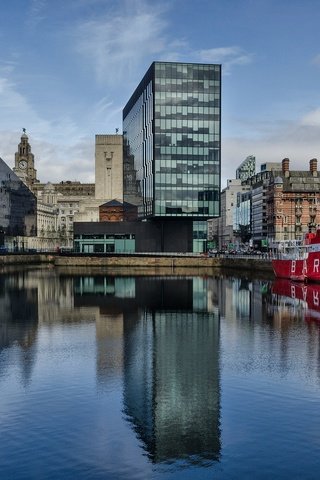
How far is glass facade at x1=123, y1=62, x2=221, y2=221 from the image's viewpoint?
14512 centimetres

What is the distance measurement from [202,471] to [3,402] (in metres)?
11.1

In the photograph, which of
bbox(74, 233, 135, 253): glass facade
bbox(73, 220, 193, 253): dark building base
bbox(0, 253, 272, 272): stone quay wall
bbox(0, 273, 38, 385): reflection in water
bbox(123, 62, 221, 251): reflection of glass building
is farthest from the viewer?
bbox(74, 233, 135, 253): glass facade

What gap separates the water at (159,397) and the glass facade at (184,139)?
92549 millimetres

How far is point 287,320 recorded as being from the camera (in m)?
54.5

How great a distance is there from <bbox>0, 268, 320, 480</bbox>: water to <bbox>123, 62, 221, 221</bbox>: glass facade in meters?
92.5

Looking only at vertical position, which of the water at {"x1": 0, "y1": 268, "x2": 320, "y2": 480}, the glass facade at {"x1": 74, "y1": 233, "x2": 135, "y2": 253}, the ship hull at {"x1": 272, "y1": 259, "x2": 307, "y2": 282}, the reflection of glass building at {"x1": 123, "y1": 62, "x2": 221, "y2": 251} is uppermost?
the reflection of glass building at {"x1": 123, "y1": 62, "x2": 221, "y2": 251}

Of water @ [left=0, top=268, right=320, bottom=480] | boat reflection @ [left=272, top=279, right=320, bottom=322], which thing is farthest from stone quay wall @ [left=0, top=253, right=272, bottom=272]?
water @ [left=0, top=268, right=320, bottom=480]

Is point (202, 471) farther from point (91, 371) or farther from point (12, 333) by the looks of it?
point (12, 333)

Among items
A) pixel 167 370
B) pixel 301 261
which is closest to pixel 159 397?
pixel 167 370

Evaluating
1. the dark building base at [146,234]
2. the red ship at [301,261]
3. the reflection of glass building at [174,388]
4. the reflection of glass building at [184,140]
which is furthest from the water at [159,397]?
the dark building base at [146,234]

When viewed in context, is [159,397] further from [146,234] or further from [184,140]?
[146,234]

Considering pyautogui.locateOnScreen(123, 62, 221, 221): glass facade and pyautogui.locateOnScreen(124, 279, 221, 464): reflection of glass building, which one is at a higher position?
pyautogui.locateOnScreen(123, 62, 221, 221): glass facade

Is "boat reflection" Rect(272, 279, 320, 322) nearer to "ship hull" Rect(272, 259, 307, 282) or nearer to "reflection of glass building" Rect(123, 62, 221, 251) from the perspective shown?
"ship hull" Rect(272, 259, 307, 282)

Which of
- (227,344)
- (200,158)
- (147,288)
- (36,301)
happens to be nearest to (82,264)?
(200,158)
